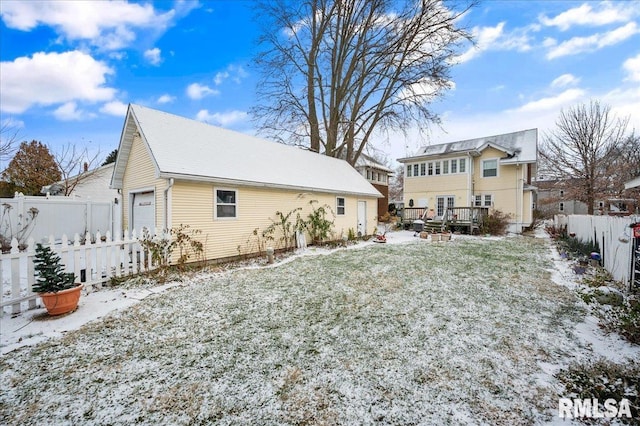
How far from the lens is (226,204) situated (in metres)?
8.86

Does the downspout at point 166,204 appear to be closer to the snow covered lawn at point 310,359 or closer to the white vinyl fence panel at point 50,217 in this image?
the snow covered lawn at point 310,359

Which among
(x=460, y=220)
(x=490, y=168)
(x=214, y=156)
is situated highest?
(x=490, y=168)

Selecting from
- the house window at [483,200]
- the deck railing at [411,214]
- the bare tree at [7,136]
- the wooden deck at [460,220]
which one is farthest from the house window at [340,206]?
the bare tree at [7,136]

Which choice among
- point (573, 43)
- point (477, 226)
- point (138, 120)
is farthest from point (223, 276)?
point (477, 226)

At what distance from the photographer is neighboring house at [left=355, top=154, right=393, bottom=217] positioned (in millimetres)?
26234

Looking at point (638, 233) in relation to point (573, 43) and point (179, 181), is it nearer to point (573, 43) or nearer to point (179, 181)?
point (573, 43)

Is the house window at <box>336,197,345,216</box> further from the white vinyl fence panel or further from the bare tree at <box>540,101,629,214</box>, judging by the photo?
the bare tree at <box>540,101,629,214</box>

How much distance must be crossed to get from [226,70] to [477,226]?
17.4 meters

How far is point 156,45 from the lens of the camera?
11.5 m

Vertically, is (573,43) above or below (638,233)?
above

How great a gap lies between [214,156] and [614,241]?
11.4 metres

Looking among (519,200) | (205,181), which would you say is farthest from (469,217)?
(205,181)

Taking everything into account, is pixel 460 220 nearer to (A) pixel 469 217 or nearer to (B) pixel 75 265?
(A) pixel 469 217

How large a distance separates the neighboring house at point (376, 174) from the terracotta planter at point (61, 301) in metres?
22.2
